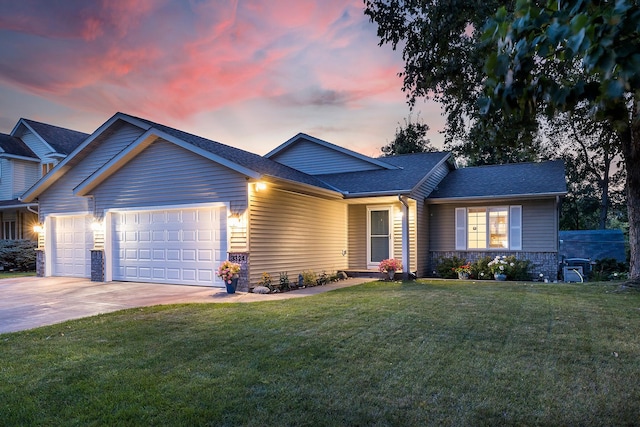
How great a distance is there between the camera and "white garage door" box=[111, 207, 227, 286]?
1043 centimetres

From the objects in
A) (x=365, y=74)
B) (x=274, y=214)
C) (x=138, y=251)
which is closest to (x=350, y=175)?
(x=365, y=74)

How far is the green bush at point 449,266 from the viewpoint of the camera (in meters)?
13.3

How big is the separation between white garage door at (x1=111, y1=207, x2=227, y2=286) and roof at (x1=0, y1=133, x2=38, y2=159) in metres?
10.7

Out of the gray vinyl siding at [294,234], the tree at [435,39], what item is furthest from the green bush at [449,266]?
the tree at [435,39]

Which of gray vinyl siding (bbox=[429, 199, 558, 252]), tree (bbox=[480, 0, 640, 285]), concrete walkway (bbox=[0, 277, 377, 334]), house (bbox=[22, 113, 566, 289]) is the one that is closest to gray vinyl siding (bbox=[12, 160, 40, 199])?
house (bbox=[22, 113, 566, 289])

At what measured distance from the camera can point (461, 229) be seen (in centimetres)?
1389

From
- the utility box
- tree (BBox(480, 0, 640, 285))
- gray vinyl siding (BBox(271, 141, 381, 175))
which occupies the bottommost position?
the utility box

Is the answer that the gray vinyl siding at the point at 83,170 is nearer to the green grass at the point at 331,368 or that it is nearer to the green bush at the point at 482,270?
the green grass at the point at 331,368

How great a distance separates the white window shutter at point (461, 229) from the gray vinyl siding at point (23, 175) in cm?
1933

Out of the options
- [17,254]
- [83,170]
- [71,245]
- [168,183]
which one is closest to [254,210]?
[168,183]

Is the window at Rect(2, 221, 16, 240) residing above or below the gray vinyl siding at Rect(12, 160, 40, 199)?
below

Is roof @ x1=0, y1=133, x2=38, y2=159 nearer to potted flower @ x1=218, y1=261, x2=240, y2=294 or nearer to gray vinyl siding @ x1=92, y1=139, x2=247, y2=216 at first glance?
gray vinyl siding @ x1=92, y1=139, x2=247, y2=216

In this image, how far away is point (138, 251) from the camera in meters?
11.7

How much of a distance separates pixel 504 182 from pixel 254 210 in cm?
916
